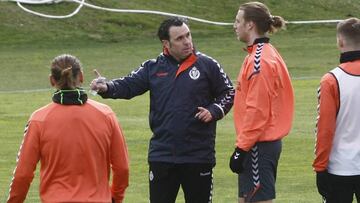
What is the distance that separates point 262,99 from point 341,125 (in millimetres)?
573

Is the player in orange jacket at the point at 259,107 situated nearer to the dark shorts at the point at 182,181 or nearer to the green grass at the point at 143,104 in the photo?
the dark shorts at the point at 182,181

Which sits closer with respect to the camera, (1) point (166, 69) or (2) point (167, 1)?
(1) point (166, 69)

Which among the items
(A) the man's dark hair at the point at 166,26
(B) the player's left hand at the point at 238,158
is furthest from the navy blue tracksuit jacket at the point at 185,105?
(B) the player's left hand at the point at 238,158

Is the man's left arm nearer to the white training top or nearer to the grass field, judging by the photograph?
the white training top

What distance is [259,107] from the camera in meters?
7.88

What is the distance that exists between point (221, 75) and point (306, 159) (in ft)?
22.0

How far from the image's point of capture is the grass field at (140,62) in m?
13.7

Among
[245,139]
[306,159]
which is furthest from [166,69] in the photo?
[306,159]

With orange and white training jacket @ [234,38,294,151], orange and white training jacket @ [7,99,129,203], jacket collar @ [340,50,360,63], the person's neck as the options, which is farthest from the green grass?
orange and white training jacket @ [7,99,129,203]

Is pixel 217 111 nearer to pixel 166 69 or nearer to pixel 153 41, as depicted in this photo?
pixel 166 69

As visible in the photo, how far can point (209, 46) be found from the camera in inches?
1490

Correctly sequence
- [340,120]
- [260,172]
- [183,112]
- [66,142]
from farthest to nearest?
[183,112]
[260,172]
[340,120]
[66,142]

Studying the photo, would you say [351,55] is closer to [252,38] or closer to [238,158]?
[252,38]

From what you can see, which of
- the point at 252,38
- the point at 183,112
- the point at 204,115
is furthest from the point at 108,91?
the point at 252,38
